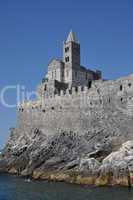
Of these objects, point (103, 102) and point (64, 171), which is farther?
point (103, 102)

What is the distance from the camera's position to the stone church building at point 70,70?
5306 centimetres

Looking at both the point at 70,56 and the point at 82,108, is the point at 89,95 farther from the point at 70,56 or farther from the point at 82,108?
the point at 70,56

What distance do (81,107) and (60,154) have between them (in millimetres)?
6002

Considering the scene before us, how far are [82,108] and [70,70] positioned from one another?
11.4m

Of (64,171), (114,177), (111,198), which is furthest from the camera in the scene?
(64,171)

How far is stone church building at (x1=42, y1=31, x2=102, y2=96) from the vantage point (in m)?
53.1

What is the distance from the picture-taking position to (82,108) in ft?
142

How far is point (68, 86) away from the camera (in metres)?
52.4

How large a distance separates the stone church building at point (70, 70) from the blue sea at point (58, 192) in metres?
20.1

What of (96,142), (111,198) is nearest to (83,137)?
(96,142)

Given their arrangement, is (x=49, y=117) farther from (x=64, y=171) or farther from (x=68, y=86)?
(x=64, y=171)

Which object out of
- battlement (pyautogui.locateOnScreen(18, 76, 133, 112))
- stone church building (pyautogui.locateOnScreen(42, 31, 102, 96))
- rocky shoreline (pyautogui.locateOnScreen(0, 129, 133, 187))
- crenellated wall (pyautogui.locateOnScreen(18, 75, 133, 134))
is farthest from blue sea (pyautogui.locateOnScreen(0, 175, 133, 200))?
stone church building (pyautogui.locateOnScreen(42, 31, 102, 96))

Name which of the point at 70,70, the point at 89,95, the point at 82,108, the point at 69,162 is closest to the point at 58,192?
the point at 69,162

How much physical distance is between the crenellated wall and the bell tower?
583 cm
